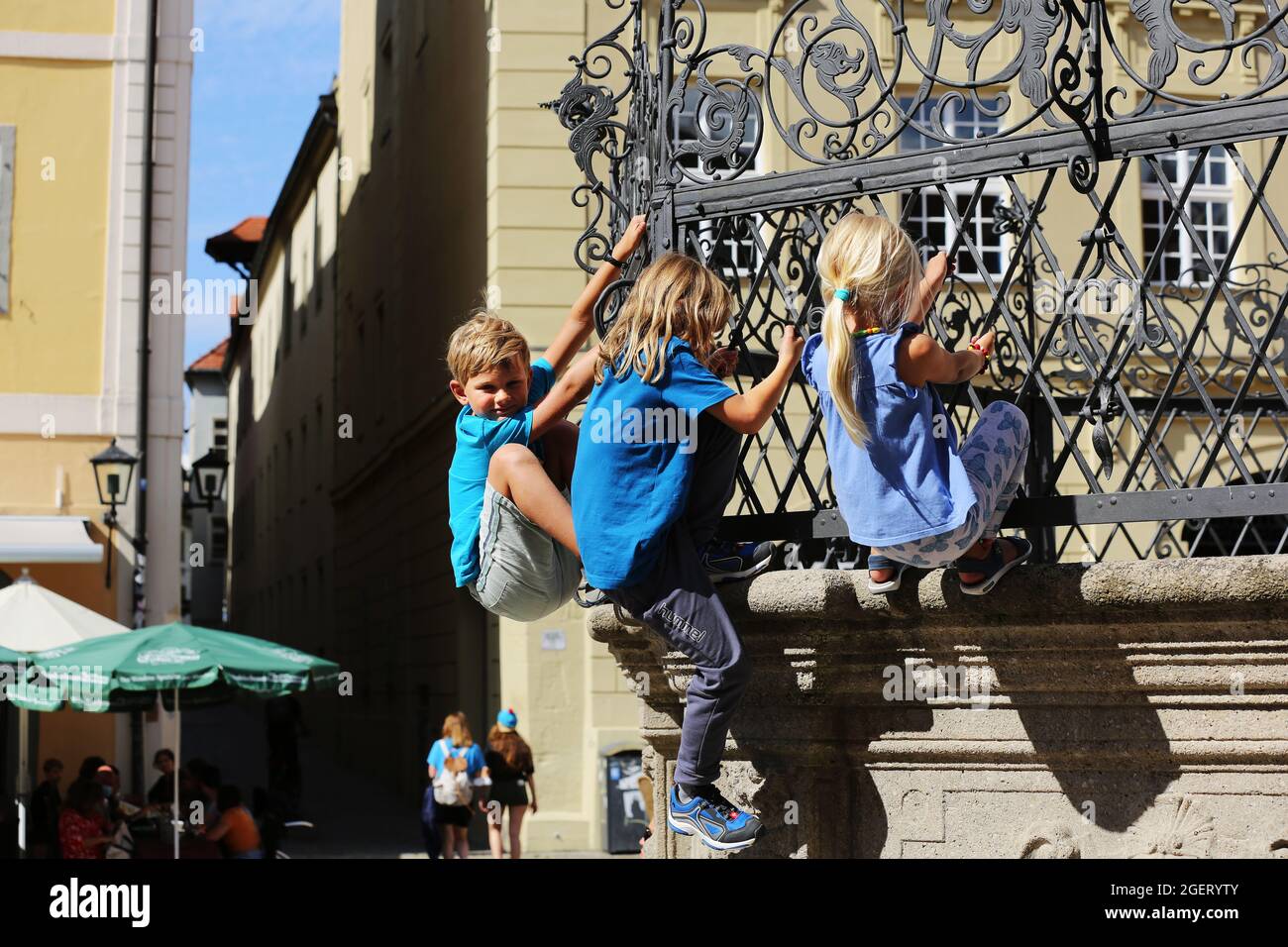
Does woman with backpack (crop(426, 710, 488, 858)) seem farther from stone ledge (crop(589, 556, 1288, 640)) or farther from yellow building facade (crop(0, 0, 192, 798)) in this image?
stone ledge (crop(589, 556, 1288, 640))

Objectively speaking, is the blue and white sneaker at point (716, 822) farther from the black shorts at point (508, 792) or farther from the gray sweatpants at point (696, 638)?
the black shorts at point (508, 792)

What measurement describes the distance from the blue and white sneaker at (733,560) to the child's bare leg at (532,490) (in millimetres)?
296

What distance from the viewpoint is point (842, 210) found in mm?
4156

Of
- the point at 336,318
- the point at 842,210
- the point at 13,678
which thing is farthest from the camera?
the point at 336,318

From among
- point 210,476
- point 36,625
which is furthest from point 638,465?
point 210,476

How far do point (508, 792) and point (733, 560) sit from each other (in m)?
11.2

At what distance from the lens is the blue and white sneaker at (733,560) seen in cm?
374

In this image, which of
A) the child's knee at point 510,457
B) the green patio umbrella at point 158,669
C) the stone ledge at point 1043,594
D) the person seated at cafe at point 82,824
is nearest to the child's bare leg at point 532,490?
the child's knee at point 510,457

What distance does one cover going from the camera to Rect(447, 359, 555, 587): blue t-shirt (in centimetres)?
382

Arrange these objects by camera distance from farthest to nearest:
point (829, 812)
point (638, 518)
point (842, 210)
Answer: point (842, 210) < point (829, 812) < point (638, 518)

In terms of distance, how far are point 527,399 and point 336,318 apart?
26.5 meters

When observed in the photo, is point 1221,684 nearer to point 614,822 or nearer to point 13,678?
point 13,678
